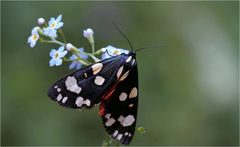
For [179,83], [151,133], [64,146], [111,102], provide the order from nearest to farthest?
[111,102] < [64,146] < [151,133] < [179,83]

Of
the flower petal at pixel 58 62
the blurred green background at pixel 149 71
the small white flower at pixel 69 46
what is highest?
the small white flower at pixel 69 46

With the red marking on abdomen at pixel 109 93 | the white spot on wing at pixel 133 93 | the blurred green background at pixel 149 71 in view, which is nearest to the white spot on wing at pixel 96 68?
the red marking on abdomen at pixel 109 93

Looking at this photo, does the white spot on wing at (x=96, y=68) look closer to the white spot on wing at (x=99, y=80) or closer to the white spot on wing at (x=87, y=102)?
the white spot on wing at (x=99, y=80)

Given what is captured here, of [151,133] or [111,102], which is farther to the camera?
[151,133]

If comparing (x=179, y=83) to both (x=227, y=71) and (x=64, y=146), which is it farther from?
(x=64, y=146)

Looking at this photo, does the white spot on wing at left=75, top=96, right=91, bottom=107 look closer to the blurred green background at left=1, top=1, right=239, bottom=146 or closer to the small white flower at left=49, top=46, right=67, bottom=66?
the small white flower at left=49, top=46, right=67, bottom=66

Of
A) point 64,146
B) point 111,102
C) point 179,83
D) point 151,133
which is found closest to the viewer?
point 111,102

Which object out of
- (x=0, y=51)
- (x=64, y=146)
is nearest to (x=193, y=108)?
(x=64, y=146)
